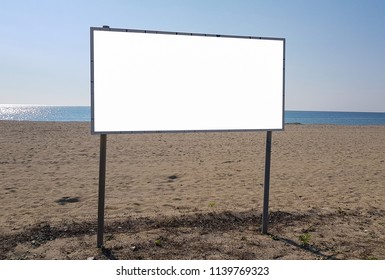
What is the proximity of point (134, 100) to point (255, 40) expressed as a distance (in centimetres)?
191

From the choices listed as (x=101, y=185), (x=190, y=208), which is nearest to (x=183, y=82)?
(x=101, y=185)

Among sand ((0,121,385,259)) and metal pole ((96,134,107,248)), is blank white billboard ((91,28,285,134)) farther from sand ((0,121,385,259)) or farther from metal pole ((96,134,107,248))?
sand ((0,121,385,259))

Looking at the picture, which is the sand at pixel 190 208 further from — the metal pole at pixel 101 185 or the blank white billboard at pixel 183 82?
the blank white billboard at pixel 183 82

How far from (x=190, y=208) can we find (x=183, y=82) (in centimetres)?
261

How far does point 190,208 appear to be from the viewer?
6.22 metres

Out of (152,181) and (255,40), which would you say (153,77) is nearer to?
(255,40)

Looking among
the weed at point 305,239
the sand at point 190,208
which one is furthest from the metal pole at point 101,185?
the weed at point 305,239

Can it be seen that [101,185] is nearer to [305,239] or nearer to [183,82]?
[183,82]

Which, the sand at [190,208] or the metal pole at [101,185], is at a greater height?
the metal pole at [101,185]

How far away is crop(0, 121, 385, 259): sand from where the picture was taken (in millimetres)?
4520

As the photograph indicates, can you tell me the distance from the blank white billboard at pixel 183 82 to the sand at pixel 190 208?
1602 millimetres

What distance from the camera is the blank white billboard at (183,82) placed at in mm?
4152

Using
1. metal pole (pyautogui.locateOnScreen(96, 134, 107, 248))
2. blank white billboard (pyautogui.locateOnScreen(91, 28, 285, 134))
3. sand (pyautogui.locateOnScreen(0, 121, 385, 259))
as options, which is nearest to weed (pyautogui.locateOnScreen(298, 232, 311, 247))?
sand (pyautogui.locateOnScreen(0, 121, 385, 259))

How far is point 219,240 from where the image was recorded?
4797 mm
